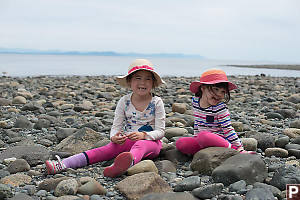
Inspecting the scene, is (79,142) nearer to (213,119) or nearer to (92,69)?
(213,119)

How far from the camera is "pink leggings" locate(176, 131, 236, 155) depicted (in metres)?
3.43

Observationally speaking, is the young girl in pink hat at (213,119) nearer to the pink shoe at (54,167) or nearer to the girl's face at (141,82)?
the girl's face at (141,82)

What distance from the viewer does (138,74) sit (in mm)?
3592

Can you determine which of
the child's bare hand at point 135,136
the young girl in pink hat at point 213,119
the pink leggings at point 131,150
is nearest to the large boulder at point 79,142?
the pink leggings at point 131,150

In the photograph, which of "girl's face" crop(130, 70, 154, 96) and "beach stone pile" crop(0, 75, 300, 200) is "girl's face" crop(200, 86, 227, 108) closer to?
"beach stone pile" crop(0, 75, 300, 200)

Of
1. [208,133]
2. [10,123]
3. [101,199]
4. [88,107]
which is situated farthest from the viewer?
[88,107]

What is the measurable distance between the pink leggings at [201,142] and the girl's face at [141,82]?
2.25ft

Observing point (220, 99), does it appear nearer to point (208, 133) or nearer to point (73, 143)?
point (208, 133)

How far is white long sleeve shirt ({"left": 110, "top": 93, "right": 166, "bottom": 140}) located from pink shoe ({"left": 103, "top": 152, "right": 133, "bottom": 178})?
2.14 feet

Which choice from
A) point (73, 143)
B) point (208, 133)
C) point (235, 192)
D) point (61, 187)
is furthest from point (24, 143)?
point (235, 192)

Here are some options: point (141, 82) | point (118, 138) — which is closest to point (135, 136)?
point (118, 138)

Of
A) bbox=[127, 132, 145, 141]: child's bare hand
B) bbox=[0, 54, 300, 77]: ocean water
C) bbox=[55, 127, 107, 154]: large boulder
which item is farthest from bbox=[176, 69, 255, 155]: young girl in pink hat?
bbox=[0, 54, 300, 77]: ocean water

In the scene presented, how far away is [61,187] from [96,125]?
2.38m

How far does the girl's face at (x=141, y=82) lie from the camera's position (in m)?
3.58
